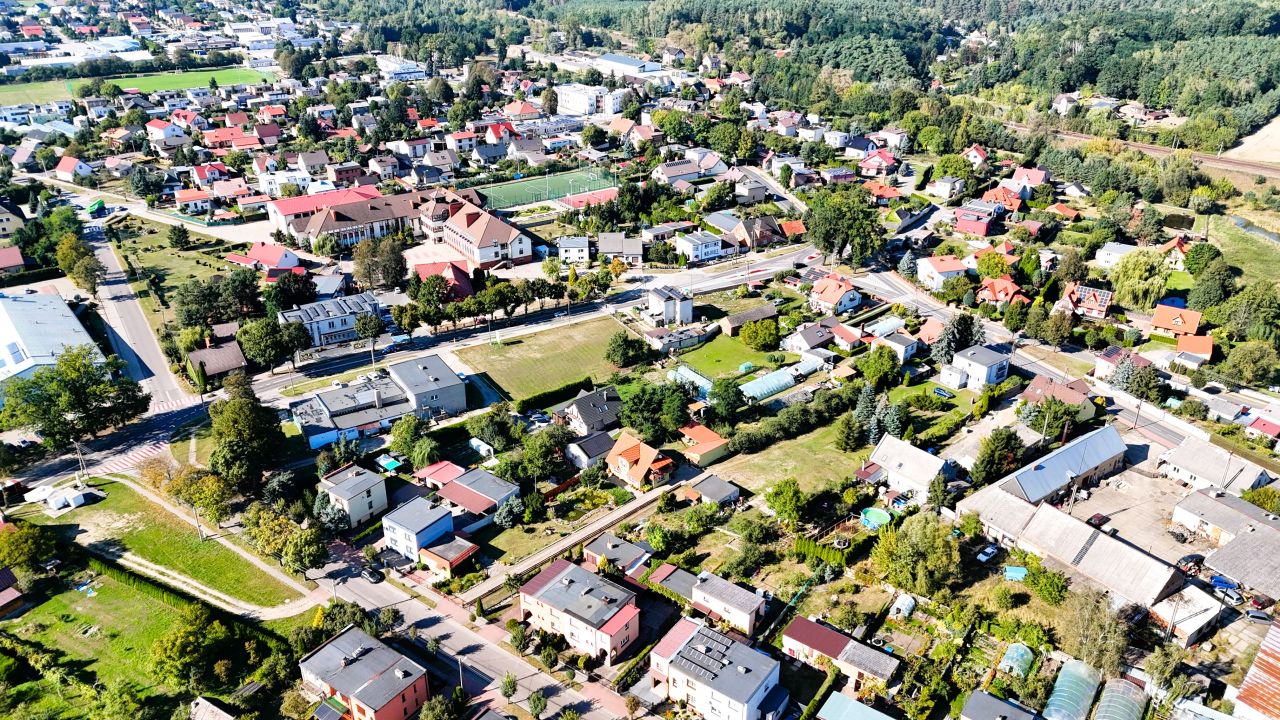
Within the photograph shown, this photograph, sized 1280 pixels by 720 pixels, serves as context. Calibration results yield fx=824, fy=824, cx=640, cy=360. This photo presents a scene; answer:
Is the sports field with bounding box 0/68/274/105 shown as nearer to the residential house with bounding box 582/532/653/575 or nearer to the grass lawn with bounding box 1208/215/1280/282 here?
the residential house with bounding box 582/532/653/575

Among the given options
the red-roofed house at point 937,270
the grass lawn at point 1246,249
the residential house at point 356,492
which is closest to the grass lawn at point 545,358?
the residential house at point 356,492

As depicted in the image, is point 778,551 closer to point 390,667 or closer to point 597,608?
point 597,608

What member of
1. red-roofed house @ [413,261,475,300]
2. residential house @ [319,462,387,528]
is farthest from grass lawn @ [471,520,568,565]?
red-roofed house @ [413,261,475,300]

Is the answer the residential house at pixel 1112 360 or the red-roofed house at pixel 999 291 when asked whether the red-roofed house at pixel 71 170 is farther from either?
the residential house at pixel 1112 360

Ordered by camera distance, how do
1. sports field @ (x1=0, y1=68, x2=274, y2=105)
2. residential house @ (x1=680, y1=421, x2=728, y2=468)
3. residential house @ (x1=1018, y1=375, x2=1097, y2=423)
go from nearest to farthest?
1. residential house @ (x1=680, y1=421, x2=728, y2=468)
2. residential house @ (x1=1018, y1=375, x2=1097, y2=423)
3. sports field @ (x1=0, y1=68, x2=274, y2=105)

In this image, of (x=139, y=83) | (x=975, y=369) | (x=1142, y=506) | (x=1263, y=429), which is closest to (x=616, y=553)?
(x=1142, y=506)

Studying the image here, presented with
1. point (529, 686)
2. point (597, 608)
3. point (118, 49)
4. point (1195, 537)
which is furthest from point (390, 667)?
point (118, 49)
